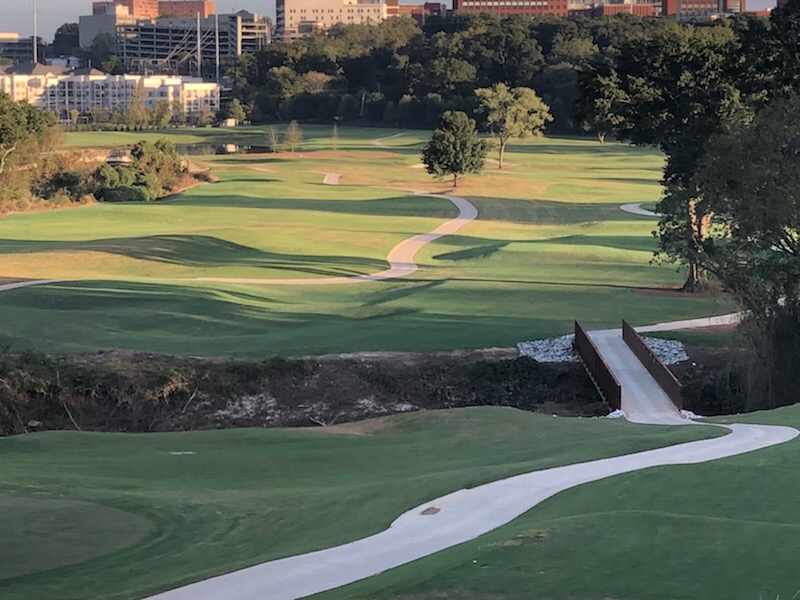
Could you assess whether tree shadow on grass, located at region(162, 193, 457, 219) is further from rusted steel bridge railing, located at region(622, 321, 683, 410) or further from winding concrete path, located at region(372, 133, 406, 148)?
winding concrete path, located at region(372, 133, 406, 148)

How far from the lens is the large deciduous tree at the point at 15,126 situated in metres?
90.1

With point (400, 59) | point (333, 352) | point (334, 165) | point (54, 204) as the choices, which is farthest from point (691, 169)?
point (400, 59)

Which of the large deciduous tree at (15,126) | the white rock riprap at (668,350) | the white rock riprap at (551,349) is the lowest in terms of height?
the white rock riprap at (551,349)

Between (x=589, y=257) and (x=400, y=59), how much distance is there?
121 meters

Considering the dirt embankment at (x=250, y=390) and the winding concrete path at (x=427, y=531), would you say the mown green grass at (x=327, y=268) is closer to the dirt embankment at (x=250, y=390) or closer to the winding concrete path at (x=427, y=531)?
the dirt embankment at (x=250, y=390)

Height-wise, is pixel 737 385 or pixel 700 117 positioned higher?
pixel 700 117

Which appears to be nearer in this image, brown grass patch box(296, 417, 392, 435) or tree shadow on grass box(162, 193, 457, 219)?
brown grass patch box(296, 417, 392, 435)

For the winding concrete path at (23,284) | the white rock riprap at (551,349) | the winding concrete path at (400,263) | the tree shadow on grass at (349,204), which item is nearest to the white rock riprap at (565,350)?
the white rock riprap at (551,349)

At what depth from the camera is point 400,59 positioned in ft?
562

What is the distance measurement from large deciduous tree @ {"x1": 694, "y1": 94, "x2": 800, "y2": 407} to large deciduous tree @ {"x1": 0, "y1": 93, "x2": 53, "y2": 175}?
71158mm

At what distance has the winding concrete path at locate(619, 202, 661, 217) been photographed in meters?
78.9

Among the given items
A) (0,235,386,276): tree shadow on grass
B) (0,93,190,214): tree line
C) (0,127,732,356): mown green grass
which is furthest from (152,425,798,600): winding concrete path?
(0,93,190,214): tree line

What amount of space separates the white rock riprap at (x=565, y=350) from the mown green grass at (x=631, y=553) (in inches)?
792

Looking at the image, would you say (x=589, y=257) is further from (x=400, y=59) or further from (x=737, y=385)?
(x=400, y=59)
